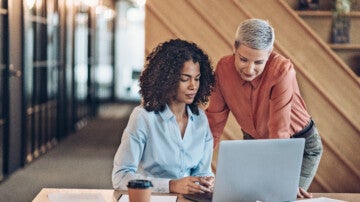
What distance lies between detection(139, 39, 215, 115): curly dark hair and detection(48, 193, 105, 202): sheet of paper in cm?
48

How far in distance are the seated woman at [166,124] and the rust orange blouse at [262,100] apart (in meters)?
0.39

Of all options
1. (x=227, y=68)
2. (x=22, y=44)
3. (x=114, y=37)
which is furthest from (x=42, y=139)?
(x=114, y=37)

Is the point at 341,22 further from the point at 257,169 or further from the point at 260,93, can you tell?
the point at 257,169

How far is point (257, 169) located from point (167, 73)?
0.66 meters

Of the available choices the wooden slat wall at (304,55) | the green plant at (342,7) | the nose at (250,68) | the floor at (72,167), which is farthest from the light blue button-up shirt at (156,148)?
the floor at (72,167)

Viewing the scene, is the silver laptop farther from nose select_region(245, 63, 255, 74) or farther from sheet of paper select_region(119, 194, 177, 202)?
nose select_region(245, 63, 255, 74)

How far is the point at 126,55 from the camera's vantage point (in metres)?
18.4

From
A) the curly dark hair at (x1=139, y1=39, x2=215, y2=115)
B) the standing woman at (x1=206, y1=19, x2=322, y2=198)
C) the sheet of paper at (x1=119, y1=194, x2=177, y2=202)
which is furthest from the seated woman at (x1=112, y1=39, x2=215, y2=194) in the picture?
the standing woman at (x1=206, y1=19, x2=322, y2=198)

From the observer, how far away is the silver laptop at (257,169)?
2389 millimetres

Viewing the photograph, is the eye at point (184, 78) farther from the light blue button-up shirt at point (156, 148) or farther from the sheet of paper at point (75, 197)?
the sheet of paper at point (75, 197)

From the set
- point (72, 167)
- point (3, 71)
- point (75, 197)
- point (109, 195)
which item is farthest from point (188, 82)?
point (72, 167)

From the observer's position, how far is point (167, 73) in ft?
9.61

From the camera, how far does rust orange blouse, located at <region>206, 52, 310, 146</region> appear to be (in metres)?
3.34

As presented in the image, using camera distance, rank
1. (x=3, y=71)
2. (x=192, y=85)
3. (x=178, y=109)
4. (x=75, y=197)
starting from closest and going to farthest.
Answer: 1. (x=75, y=197)
2. (x=192, y=85)
3. (x=178, y=109)
4. (x=3, y=71)
